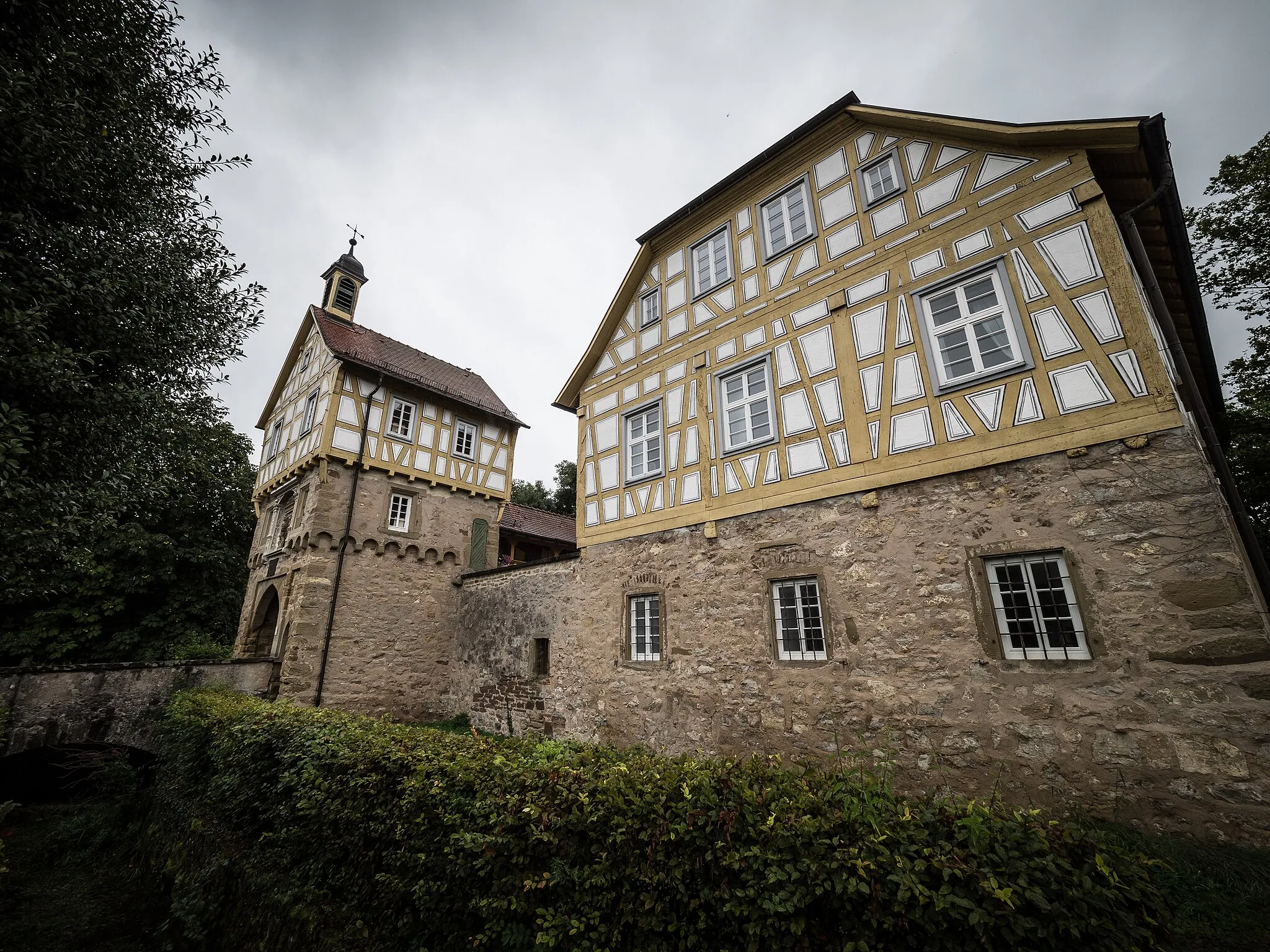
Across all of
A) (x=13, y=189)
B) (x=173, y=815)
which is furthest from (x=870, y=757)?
(x=13, y=189)

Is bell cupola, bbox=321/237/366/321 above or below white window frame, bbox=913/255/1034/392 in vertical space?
above

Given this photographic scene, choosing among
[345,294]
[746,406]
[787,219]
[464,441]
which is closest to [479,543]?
[464,441]

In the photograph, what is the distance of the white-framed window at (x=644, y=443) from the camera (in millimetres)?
10055

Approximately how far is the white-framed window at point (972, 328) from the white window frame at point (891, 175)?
6.23ft

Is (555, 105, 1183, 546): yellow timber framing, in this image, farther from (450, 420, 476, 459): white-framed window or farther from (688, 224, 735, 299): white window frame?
(450, 420, 476, 459): white-framed window

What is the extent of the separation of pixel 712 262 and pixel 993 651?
7838 mm

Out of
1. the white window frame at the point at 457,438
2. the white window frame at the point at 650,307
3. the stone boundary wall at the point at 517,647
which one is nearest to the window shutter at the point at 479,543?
the stone boundary wall at the point at 517,647

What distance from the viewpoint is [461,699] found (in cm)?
1389

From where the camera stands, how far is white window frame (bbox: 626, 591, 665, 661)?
29.9ft

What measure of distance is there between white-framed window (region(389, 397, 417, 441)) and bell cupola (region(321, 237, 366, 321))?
5.27m

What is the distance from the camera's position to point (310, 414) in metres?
15.6

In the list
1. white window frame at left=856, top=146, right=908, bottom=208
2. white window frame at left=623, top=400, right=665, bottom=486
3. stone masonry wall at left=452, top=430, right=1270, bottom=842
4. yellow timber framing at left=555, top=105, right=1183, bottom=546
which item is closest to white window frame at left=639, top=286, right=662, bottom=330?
yellow timber framing at left=555, top=105, right=1183, bottom=546

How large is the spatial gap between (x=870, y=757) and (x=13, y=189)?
1072cm

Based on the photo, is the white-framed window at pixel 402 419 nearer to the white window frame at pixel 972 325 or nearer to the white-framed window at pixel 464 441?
the white-framed window at pixel 464 441
